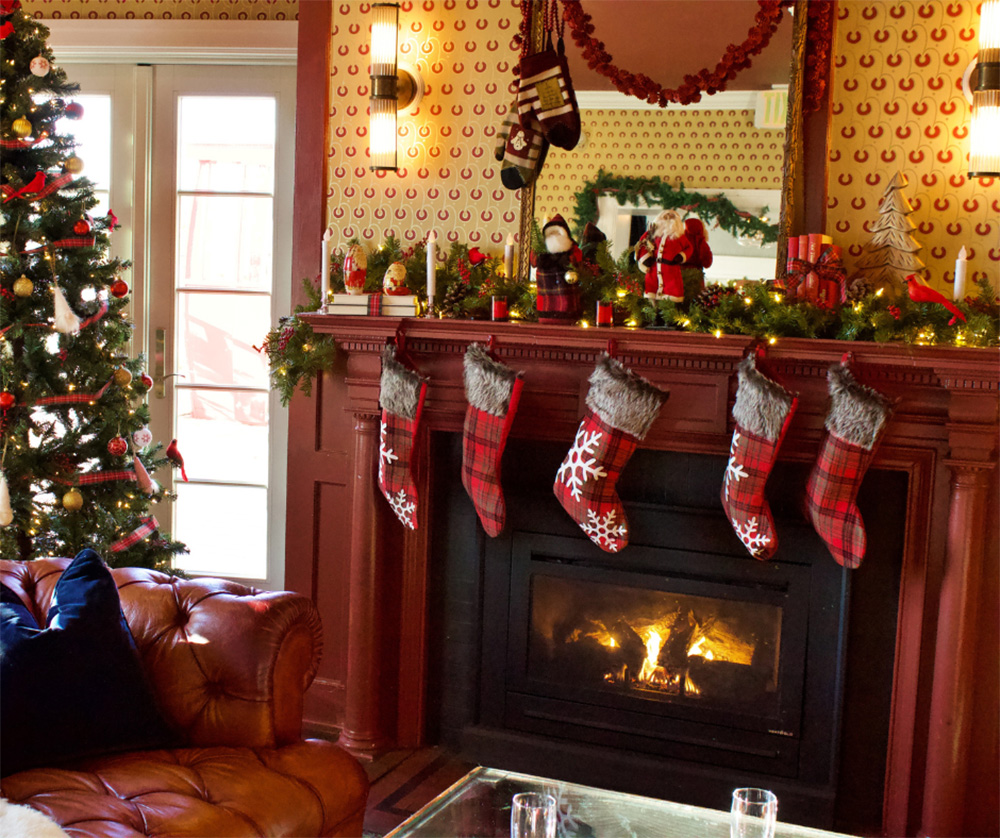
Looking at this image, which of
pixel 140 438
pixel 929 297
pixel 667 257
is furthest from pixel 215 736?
pixel 929 297

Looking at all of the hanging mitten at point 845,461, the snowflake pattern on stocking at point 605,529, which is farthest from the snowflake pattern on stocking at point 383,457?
the hanging mitten at point 845,461

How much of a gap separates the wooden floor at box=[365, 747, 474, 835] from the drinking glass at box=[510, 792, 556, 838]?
1.26 m

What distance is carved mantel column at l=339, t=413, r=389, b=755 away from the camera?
2973mm

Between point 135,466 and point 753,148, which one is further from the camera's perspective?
point 135,466

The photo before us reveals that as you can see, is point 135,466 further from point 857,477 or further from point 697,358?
point 857,477

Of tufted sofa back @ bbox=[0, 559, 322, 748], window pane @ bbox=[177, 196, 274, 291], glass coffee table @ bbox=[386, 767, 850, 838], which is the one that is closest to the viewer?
glass coffee table @ bbox=[386, 767, 850, 838]

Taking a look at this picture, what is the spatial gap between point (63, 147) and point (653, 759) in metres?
2.54

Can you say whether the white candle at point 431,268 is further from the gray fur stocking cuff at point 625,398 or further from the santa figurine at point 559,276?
the gray fur stocking cuff at point 625,398

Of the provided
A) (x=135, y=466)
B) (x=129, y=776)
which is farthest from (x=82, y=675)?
(x=135, y=466)

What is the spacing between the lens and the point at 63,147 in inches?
112

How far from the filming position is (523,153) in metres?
2.85

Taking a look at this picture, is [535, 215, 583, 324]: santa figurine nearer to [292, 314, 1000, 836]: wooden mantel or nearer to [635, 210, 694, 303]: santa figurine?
[292, 314, 1000, 836]: wooden mantel

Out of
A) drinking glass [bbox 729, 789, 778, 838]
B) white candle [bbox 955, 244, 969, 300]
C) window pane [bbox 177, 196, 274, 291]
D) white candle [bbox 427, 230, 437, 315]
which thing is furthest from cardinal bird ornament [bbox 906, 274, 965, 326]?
window pane [bbox 177, 196, 274, 291]

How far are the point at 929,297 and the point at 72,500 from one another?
2478 mm
